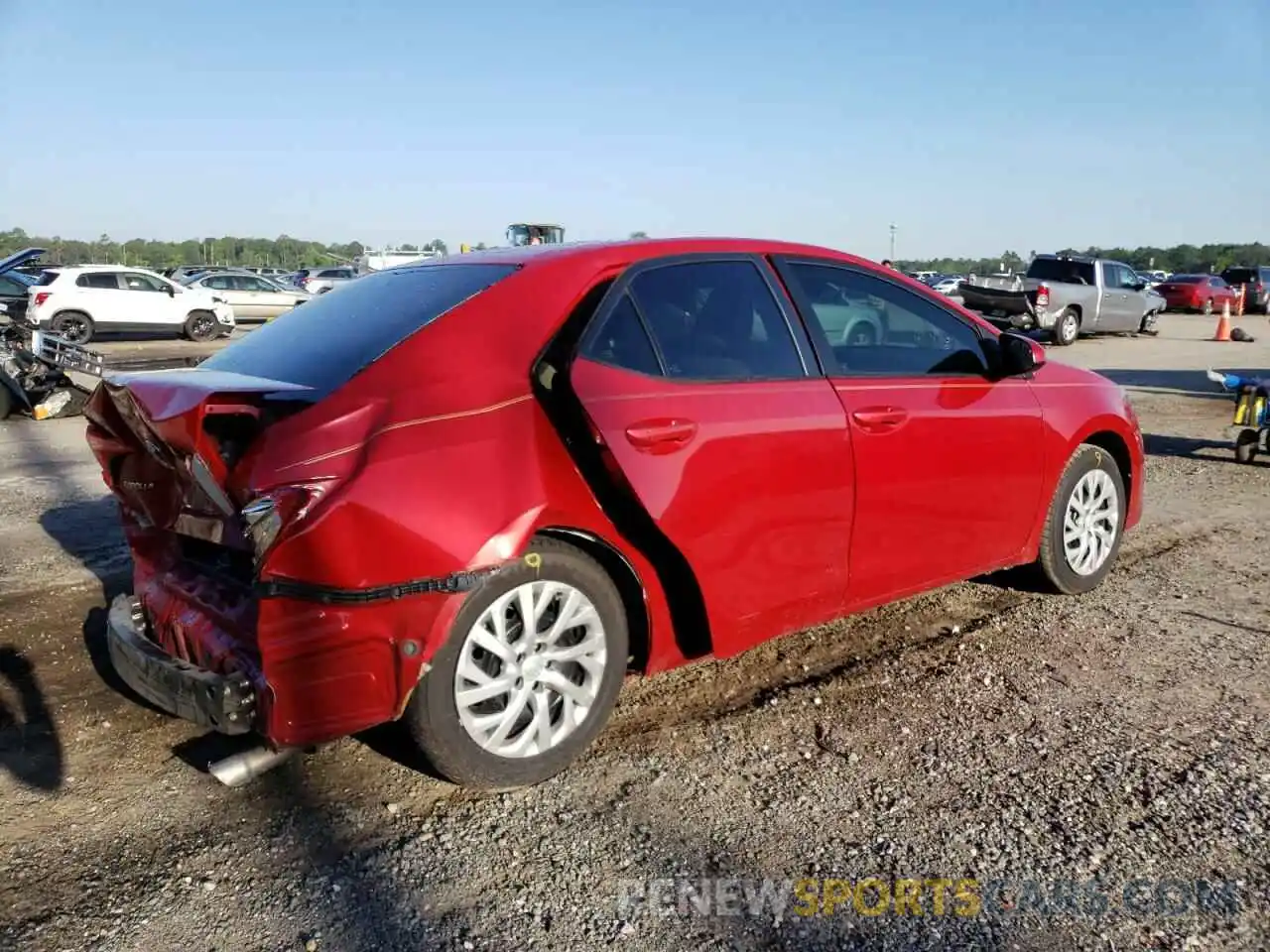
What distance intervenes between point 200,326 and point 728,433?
76.1 ft

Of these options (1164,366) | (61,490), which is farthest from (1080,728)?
(1164,366)

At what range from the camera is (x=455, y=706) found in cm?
296

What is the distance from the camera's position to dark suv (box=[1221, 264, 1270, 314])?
34125mm

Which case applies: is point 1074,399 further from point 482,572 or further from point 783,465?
point 482,572

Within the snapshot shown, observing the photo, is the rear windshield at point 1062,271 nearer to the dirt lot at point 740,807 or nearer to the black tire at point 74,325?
the dirt lot at point 740,807

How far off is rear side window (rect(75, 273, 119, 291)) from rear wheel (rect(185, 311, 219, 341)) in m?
1.67

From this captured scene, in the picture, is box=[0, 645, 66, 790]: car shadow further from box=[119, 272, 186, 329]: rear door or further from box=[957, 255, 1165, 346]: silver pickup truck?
box=[119, 272, 186, 329]: rear door

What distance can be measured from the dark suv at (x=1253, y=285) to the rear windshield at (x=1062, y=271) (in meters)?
15.6

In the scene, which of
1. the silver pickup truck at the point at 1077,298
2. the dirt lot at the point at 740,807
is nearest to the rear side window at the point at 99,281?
the silver pickup truck at the point at 1077,298

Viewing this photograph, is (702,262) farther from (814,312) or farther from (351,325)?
(351,325)

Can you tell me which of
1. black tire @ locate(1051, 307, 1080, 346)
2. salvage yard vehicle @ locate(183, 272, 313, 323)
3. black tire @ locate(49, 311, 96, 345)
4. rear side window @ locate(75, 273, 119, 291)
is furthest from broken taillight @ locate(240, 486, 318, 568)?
salvage yard vehicle @ locate(183, 272, 313, 323)

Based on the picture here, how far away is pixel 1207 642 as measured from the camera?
434 cm

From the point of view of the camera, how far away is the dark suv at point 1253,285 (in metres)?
34.1

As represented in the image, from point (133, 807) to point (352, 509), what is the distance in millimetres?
1206
